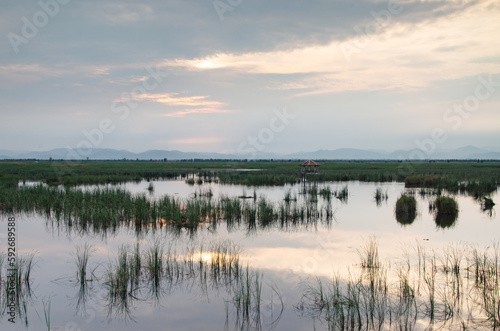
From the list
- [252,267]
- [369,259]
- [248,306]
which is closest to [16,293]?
[248,306]

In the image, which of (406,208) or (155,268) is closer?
(155,268)

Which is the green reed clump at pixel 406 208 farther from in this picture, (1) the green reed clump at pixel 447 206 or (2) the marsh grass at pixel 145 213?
(2) the marsh grass at pixel 145 213

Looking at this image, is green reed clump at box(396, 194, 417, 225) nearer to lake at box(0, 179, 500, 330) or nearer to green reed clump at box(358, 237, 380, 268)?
lake at box(0, 179, 500, 330)

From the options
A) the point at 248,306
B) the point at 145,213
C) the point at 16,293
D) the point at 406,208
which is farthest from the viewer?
the point at 406,208

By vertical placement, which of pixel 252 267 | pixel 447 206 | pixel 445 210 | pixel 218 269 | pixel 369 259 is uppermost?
pixel 447 206

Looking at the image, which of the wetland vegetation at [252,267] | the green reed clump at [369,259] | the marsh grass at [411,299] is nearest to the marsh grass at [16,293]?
the wetland vegetation at [252,267]

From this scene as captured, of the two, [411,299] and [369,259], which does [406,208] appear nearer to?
[369,259]

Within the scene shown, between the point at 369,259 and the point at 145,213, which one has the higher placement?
the point at 145,213

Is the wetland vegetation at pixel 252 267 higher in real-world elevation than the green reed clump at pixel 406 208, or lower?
lower

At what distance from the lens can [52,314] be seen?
7406 mm

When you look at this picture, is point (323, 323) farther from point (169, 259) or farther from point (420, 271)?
point (169, 259)

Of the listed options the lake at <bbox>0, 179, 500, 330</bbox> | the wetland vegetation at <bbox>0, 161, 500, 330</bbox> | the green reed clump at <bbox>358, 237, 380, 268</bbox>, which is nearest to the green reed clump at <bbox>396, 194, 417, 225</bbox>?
the wetland vegetation at <bbox>0, 161, 500, 330</bbox>

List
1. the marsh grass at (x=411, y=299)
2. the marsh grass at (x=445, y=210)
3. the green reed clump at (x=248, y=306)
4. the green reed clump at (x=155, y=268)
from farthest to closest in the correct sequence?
the marsh grass at (x=445, y=210) → the green reed clump at (x=155, y=268) → the green reed clump at (x=248, y=306) → the marsh grass at (x=411, y=299)

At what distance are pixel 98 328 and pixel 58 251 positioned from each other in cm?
620
